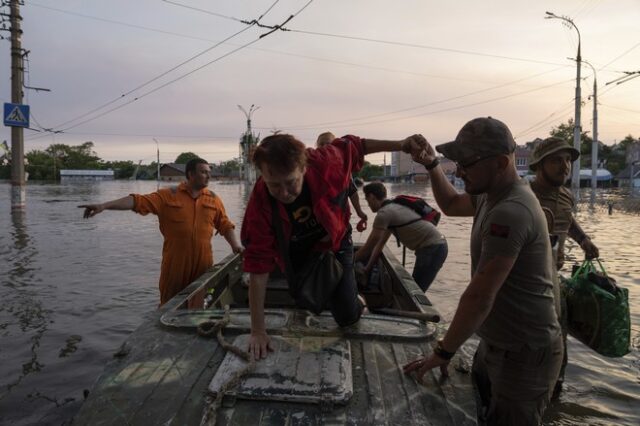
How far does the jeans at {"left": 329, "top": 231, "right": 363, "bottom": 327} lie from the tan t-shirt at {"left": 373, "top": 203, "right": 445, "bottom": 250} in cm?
232

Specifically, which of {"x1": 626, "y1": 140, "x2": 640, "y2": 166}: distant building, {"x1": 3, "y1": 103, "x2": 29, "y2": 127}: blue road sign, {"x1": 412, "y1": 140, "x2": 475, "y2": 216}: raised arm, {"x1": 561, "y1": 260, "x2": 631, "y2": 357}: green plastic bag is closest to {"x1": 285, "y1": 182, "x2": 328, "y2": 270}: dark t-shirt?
{"x1": 412, "y1": 140, "x2": 475, "y2": 216}: raised arm

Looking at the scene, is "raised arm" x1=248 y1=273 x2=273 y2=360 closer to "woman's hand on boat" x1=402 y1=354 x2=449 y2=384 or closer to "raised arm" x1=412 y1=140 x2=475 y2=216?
"woman's hand on boat" x1=402 y1=354 x2=449 y2=384

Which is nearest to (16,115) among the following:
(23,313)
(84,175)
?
(23,313)

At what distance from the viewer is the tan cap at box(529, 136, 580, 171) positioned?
150 inches

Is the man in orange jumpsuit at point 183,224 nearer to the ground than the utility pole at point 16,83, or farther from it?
nearer to the ground

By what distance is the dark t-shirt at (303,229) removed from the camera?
100 inches

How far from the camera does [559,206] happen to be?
4.13 meters

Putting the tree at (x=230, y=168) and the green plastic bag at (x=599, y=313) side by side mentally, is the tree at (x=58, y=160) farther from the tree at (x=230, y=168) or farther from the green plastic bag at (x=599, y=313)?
the green plastic bag at (x=599, y=313)

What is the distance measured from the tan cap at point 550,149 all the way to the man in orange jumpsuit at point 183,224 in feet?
10.3

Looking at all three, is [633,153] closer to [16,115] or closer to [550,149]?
[16,115]

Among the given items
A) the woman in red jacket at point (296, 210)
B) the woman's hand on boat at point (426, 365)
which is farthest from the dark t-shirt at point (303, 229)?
the woman's hand on boat at point (426, 365)

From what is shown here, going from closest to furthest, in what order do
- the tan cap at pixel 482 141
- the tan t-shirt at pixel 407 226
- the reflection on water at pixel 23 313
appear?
the tan cap at pixel 482 141 < the reflection on water at pixel 23 313 < the tan t-shirt at pixel 407 226

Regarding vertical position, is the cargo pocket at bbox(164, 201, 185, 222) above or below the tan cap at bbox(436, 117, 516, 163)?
below

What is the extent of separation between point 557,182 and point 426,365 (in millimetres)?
2480
